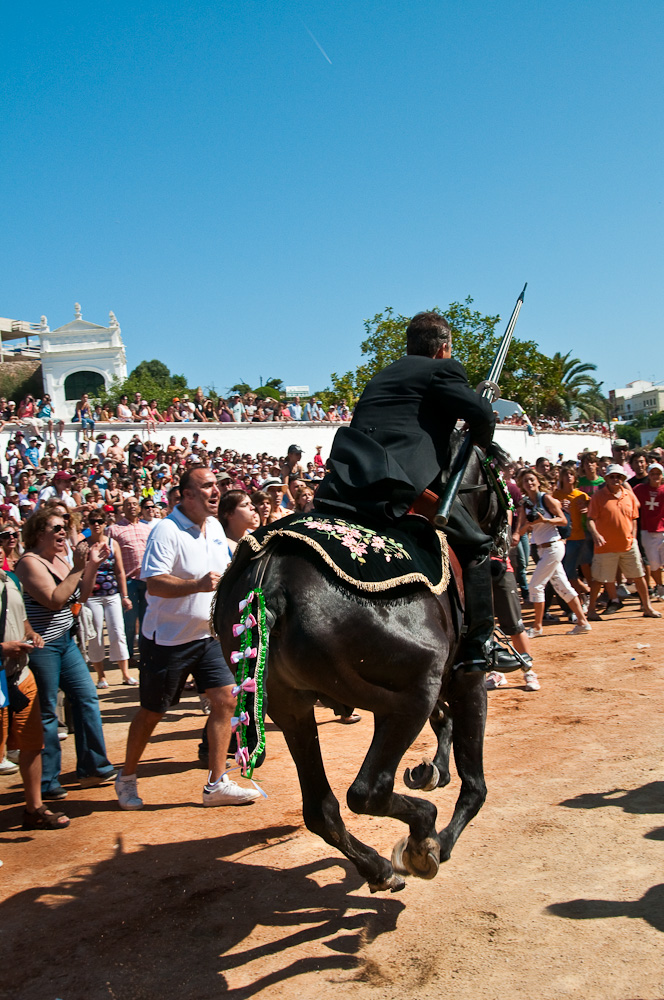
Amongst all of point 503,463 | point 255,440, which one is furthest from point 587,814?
point 255,440

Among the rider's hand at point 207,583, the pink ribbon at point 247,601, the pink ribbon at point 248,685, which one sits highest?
the pink ribbon at point 247,601

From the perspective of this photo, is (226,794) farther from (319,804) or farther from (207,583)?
(319,804)

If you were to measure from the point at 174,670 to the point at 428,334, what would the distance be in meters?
2.97

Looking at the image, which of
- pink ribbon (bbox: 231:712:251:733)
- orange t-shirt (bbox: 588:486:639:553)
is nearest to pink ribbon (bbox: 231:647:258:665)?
pink ribbon (bbox: 231:712:251:733)

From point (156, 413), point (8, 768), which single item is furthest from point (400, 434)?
point (156, 413)

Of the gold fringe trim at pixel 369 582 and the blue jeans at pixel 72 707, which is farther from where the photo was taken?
the blue jeans at pixel 72 707

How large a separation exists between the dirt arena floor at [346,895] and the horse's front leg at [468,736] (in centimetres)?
34

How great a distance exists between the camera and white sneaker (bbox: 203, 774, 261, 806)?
228 inches

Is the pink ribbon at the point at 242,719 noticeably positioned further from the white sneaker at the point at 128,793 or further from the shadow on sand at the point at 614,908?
the white sneaker at the point at 128,793

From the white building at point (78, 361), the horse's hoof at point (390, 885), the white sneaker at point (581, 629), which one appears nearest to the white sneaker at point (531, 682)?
the white sneaker at point (581, 629)

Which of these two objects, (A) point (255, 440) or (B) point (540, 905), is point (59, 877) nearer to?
(B) point (540, 905)

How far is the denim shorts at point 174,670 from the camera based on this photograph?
579 centimetres

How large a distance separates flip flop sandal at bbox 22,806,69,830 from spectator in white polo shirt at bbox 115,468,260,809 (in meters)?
0.45

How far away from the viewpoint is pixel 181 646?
19.2 feet
